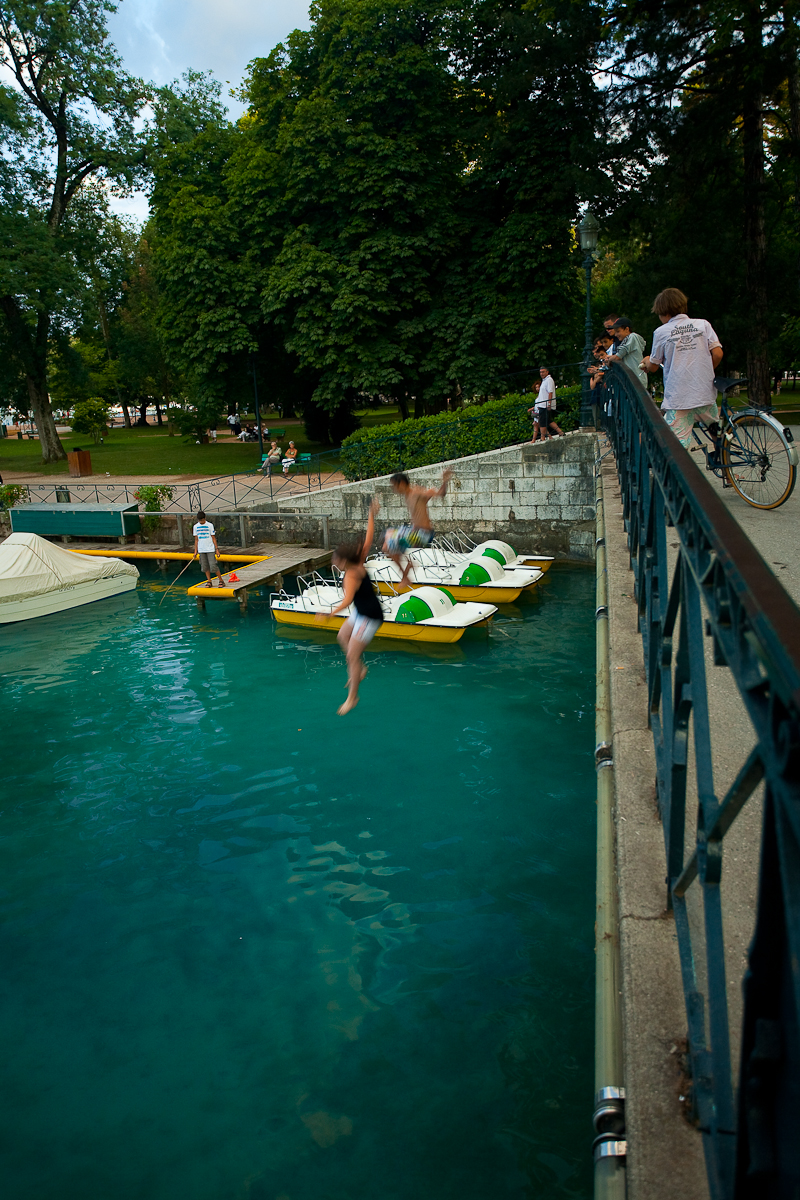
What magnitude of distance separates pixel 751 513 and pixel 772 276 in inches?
677

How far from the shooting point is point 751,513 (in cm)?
742

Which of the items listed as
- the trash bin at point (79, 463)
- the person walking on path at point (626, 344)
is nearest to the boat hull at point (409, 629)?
the person walking on path at point (626, 344)

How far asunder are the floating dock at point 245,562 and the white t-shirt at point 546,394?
6.68 metres

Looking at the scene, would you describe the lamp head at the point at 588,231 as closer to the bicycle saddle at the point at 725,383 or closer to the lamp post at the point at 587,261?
the lamp post at the point at 587,261

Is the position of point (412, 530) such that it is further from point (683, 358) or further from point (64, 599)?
point (64, 599)

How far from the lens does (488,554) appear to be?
18344mm

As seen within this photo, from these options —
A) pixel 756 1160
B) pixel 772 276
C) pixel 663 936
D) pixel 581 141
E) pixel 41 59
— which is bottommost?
pixel 663 936

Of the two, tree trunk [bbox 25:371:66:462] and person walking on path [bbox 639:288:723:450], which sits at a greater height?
tree trunk [bbox 25:371:66:462]

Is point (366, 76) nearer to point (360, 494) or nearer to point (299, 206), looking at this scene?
point (299, 206)

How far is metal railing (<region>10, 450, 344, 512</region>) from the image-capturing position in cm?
2339

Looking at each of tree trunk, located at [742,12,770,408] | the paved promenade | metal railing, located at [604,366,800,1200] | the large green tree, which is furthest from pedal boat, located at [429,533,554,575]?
metal railing, located at [604,366,800,1200]

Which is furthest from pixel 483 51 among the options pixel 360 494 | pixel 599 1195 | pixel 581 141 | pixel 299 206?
pixel 599 1195

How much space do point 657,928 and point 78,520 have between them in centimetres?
2448

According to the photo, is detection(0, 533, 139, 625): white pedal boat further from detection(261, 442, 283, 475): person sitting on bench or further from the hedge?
the hedge
